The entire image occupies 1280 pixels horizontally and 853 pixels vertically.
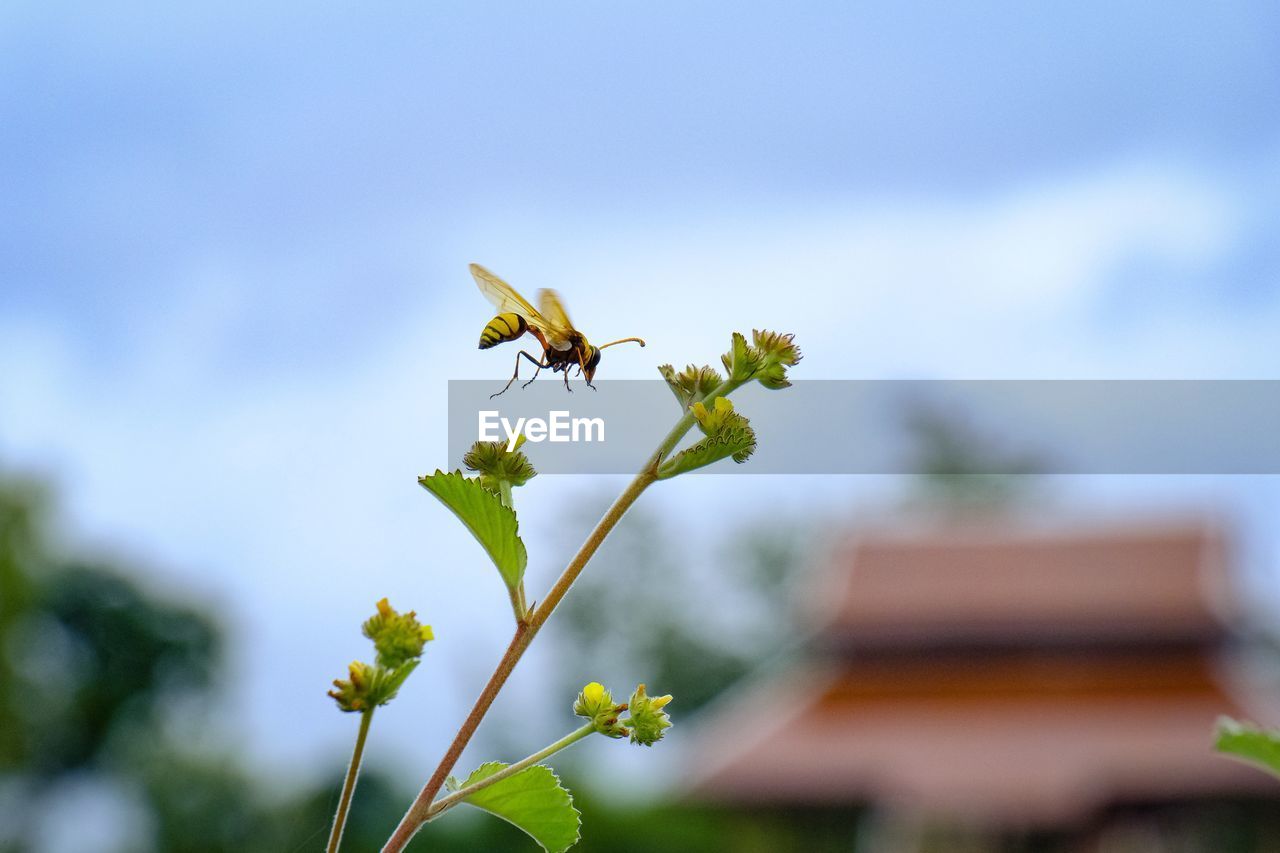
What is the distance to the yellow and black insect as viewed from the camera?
61 centimetres

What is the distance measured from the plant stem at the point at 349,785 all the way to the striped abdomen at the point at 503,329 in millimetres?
203

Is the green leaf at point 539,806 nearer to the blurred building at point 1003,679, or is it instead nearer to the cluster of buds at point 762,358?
the cluster of buds at point 762,358

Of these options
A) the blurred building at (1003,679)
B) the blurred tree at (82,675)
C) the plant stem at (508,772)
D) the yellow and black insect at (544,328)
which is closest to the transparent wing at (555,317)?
the yellow and black insect at (544,328)

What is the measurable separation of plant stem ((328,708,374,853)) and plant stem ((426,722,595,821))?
0.09 feet

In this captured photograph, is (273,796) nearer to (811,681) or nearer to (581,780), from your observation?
(581,780)

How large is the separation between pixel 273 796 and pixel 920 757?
833 centimetres

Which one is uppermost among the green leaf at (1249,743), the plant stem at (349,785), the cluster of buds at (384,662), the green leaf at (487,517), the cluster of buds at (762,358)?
the cluster of buds at (762,358)

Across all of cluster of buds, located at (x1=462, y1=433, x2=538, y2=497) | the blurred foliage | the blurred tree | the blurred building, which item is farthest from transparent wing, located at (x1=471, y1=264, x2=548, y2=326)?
the blurred foliage

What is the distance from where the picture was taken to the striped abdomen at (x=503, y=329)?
598 mm

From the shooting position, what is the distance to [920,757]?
55.0ft

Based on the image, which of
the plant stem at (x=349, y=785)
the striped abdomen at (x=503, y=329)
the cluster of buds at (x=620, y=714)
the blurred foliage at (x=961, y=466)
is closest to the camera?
the plant stem at (x=349, y=785)

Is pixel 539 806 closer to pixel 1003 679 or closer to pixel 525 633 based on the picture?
pixel 525 633

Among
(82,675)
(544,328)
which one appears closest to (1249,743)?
(544,328)

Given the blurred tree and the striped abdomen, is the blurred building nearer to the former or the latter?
the blurred tree
